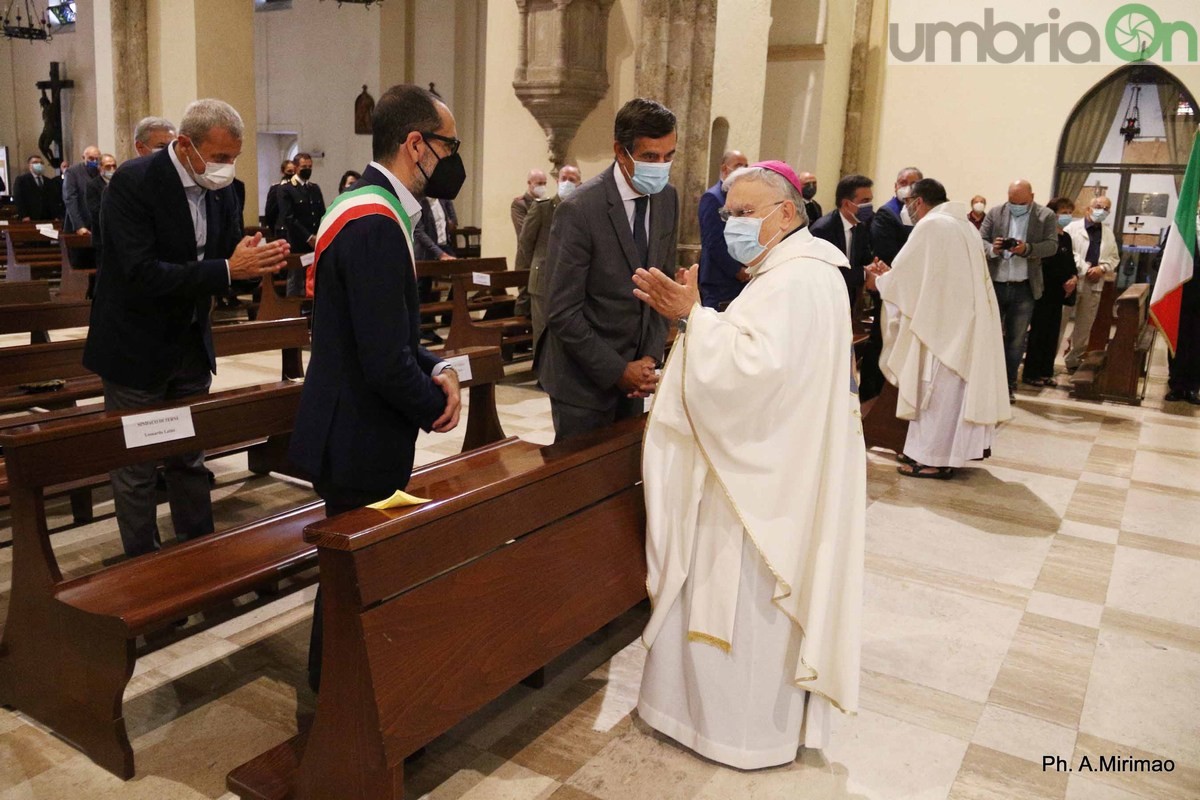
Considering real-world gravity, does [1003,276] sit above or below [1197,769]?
above

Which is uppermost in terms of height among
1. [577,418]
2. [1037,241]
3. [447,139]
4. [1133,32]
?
[1133,32]

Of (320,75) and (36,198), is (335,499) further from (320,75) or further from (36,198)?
(320,75)

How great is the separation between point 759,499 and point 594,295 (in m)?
1.08

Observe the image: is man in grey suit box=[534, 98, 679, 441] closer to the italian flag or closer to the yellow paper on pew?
the yellow paper on pew

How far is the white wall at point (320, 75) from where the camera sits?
16.9 m

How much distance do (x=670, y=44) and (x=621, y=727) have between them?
23.6ft

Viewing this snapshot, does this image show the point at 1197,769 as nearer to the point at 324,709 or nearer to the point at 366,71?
the point at 324,709

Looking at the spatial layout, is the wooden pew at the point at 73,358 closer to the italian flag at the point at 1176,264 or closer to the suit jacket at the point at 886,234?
the suit jacket at the point at 886,234

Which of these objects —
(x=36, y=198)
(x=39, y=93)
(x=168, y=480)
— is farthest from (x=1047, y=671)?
(x=39, y=93)

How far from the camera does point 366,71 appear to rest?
16.9 metres

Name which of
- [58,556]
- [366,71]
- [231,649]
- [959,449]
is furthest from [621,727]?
[366,71]

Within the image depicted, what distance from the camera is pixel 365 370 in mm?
2373

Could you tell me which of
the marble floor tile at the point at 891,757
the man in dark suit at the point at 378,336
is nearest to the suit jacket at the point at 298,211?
the man in dark suit at the point at 378,336

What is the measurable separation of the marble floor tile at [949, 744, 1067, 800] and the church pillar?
10.6 m
